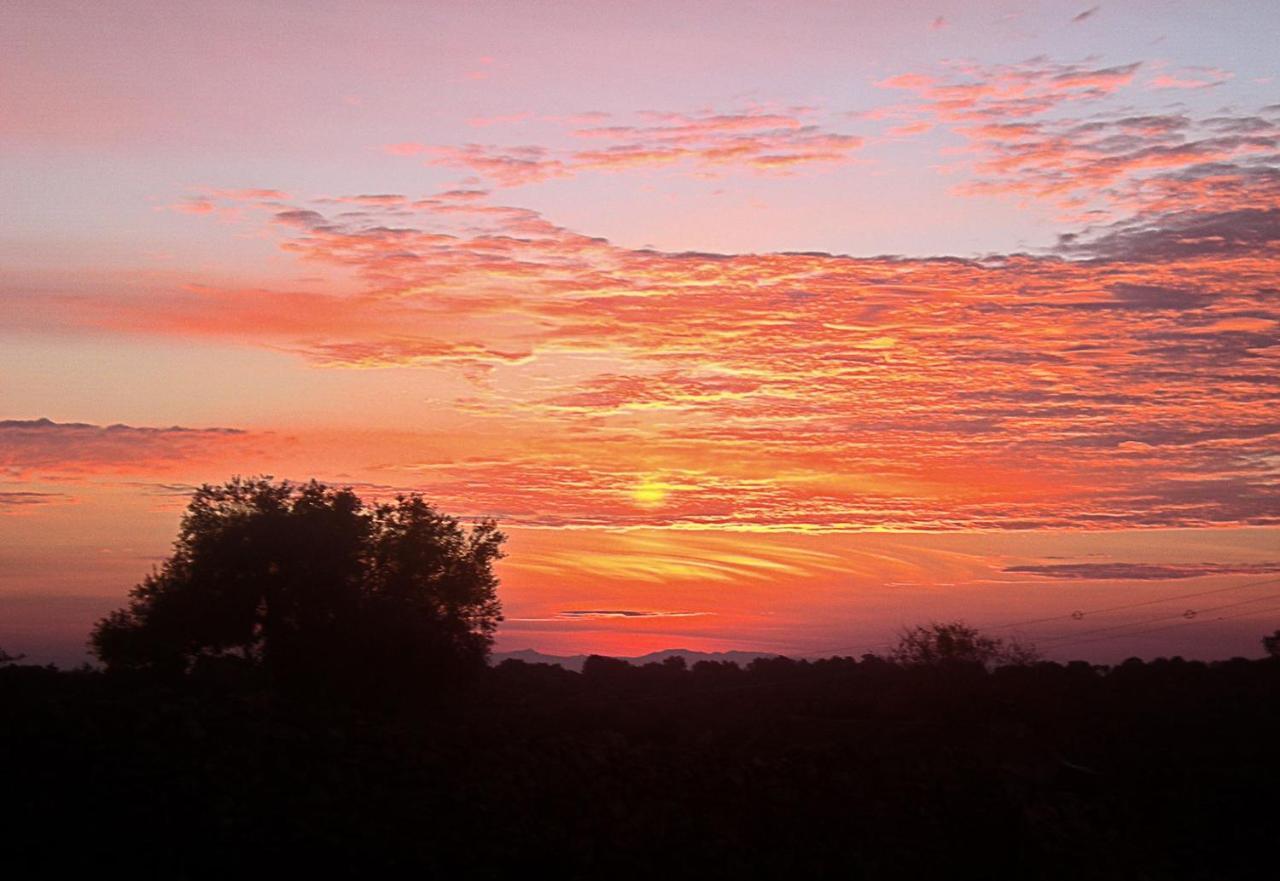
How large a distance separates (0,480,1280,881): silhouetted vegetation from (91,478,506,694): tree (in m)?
0.11

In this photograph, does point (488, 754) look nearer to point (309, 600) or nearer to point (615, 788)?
point (615, 788)

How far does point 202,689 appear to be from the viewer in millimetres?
35062

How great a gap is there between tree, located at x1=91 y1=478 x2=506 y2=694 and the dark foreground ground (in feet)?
9.67

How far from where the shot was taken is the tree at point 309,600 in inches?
1574

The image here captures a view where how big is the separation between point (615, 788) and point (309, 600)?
16385 mm

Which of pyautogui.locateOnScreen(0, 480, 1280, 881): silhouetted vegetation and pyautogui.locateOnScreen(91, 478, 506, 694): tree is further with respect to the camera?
pyautogui.locateOnScreen(91, 478, 506, 694): tree

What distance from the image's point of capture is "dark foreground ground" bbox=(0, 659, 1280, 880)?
77.5 feet

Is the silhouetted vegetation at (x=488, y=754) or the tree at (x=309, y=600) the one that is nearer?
the silhouetted vegetation at (x=488, y=754)

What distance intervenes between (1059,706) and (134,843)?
35.0 meters

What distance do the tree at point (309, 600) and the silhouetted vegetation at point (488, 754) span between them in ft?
0.35

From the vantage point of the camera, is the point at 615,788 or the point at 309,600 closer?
the point at 615,788

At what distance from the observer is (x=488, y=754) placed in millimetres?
29328

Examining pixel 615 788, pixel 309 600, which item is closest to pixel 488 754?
pixel 615 788

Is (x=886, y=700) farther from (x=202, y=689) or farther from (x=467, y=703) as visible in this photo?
(x=202, y=689)
